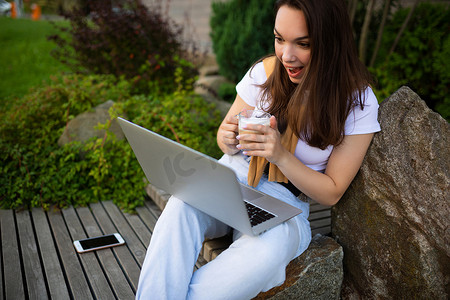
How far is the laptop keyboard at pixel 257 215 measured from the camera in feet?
5.57

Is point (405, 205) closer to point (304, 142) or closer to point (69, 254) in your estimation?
point (304, 142)

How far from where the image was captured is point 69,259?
2.40 m

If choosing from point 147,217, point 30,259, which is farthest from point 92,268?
point 147,217

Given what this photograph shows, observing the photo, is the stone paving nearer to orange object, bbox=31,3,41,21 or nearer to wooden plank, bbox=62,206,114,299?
wooden plank, bbox=62,206,114,299

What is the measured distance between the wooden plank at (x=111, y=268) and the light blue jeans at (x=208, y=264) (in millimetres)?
561

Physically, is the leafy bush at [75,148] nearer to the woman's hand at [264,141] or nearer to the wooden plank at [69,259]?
the wooden plank at [69,259]

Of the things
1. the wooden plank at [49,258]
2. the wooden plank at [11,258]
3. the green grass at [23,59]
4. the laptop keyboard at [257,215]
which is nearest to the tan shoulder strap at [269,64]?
the laptop keyboard at [257,215]

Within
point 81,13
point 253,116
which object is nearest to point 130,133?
point 253,116

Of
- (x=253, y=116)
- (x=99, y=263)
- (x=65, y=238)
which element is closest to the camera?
(x=253, y=116)

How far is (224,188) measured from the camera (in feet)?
4.67

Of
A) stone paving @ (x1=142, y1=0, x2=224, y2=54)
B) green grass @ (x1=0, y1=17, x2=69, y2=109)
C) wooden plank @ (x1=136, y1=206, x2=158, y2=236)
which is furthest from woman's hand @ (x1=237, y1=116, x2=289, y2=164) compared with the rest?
stone paving @ (x1=142, y1=0, x2=224, y2=54)

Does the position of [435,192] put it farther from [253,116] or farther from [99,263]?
[99,263]

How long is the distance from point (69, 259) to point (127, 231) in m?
0.46

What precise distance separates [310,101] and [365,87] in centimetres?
25
